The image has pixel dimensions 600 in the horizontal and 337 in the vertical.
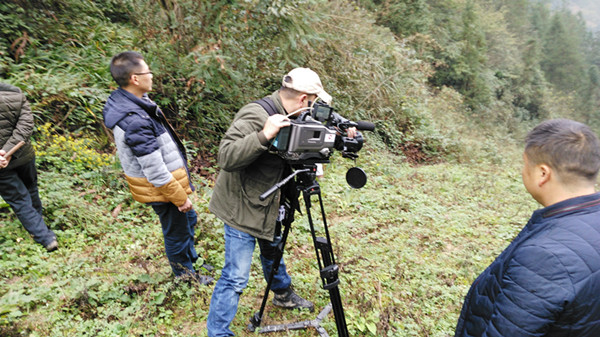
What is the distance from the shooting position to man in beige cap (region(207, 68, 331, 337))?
2055 millimetres

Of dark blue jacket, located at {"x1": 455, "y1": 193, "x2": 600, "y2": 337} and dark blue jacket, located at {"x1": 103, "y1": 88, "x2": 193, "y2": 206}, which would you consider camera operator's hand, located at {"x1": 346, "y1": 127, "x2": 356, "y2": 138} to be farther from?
dark blue jacket, located at {"x1": 103, "y1": 88, "x2": 193, "y2": 206}

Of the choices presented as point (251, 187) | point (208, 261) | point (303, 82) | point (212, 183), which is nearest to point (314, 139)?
point (303, 82)

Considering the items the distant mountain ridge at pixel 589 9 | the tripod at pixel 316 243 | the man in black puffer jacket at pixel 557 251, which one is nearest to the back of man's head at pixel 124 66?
the tripod at pixel 316 243

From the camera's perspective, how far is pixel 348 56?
24.4 ft

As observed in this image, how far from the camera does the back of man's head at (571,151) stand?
1.21m

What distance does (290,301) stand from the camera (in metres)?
2.95

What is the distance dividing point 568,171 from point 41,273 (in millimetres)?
4128

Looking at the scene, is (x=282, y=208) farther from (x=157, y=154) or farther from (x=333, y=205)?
(x=333, y=205)

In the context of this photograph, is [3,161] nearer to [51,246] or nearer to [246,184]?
[51,246]

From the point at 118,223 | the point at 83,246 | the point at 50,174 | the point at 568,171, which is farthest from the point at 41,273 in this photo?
the point at 568,171

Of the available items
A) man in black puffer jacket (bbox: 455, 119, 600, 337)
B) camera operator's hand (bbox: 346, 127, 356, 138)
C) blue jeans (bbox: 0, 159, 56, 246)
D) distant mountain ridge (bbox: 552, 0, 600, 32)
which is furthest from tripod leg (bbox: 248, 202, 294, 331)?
distant mountain ridge (bbox: 552, 0, 600, 32)

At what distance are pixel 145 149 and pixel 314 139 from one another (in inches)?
53.6

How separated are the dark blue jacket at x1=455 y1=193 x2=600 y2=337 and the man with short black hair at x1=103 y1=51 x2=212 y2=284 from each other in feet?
7.58

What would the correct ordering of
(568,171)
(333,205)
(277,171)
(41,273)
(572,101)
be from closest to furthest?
(568,171) → (277,171) → (41,273) → (333,205) → (572,101)
